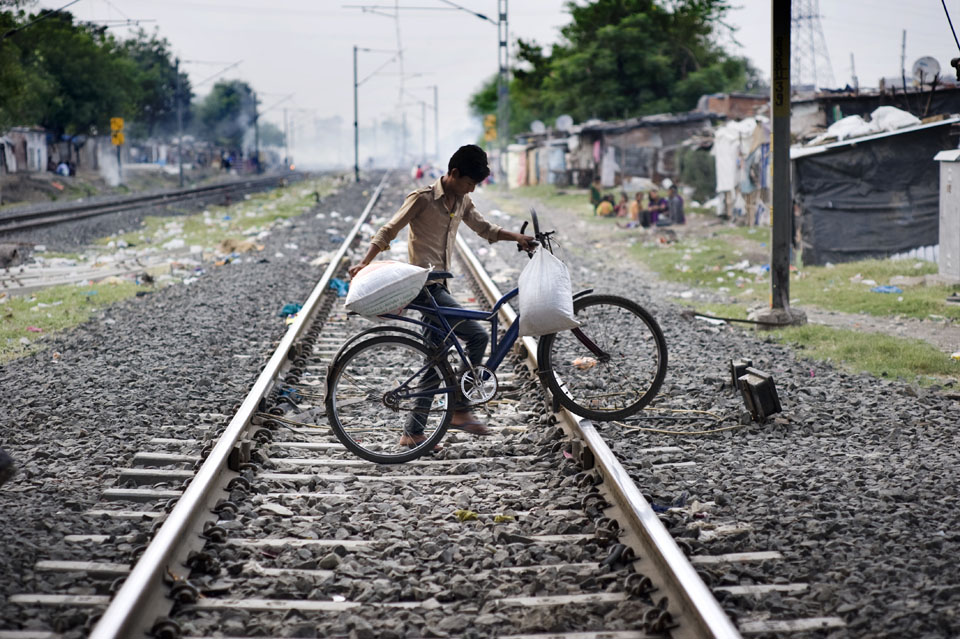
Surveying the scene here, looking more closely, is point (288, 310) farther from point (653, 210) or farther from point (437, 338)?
point (653, 210)

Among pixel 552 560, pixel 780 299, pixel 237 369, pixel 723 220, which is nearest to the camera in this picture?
pixel 552 560

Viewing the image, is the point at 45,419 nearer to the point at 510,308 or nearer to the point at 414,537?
the point at 414,537

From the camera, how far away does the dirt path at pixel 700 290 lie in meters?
9.26

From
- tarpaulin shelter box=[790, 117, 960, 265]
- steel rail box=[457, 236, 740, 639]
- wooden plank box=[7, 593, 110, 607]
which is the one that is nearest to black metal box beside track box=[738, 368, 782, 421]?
steel rail box=[457, 236, 740, 639]

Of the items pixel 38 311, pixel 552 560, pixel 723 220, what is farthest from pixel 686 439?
pixel 723 220

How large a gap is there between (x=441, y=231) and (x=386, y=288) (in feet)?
2.07

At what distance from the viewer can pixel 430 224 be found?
5547mm

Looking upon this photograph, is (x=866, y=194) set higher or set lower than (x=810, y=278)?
higher

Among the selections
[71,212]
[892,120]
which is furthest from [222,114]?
[892,120]

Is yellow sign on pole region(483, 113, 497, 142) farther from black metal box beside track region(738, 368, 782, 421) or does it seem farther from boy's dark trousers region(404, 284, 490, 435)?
boy's dark trousers region(404, 284, 490, 435)

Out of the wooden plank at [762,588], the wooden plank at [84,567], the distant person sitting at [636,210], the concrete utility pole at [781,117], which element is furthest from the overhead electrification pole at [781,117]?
the distant person sitting at [636,210]

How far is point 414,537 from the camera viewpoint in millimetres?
4309

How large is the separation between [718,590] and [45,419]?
462cm

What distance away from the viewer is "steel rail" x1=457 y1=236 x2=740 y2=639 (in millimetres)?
3207
